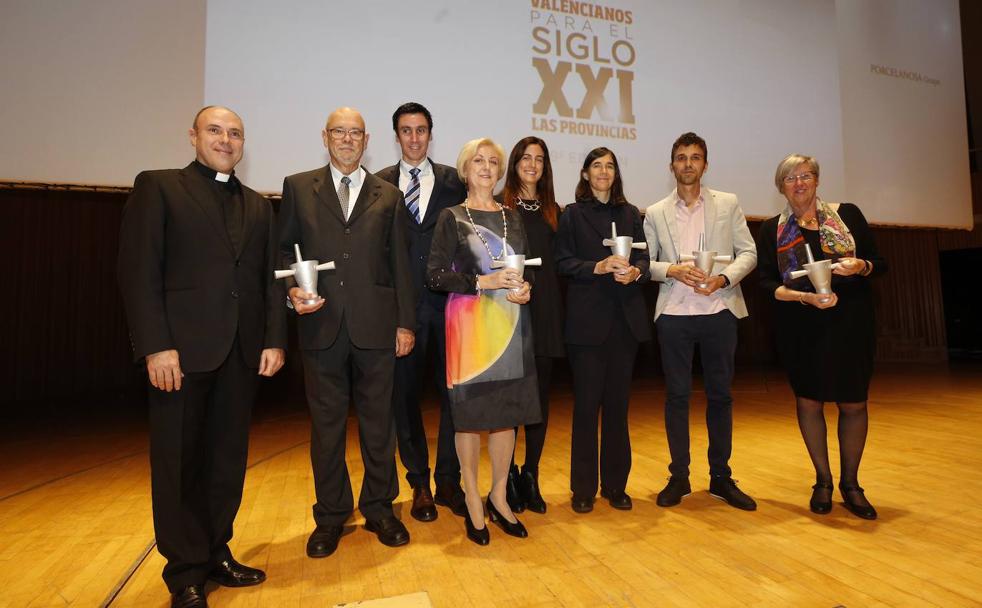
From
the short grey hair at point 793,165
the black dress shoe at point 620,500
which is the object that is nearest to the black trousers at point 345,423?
the black dress shoe at point 620,500

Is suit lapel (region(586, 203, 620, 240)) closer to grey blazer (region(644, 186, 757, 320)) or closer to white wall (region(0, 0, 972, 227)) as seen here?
grey blazer (region(644, 186, 757, 320))

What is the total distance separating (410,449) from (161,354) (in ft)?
3.96

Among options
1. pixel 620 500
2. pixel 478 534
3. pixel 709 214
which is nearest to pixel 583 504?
pixel 620 500

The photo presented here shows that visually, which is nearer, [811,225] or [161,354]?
[161,354]

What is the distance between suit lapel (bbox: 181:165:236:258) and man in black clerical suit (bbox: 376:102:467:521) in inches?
33.0

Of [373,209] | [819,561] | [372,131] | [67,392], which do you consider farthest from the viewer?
[67,392]

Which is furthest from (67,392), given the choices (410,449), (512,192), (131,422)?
(512,192)

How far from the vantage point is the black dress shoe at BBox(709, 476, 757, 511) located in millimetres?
2455

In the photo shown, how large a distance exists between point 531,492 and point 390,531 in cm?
69

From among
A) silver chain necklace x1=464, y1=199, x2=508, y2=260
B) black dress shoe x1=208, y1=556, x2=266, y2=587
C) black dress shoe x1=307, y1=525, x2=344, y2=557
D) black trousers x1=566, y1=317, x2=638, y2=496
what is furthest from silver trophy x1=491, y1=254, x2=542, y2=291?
black dress shoe x1=208, y1=556, x2=266, y2=587

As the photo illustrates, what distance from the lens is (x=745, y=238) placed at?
2701 mm

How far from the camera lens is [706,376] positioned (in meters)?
2.62

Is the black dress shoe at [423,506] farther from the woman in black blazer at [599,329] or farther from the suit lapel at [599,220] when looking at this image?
the suit lapel at [599,220]

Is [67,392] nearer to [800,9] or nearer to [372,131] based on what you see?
[372,131]
